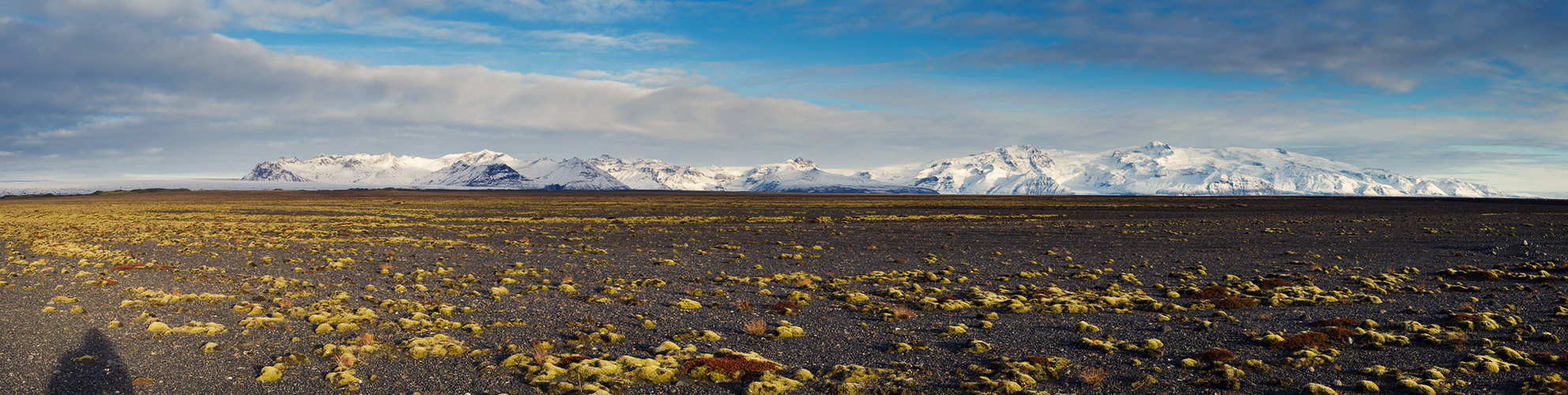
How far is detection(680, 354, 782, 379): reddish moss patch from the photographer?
10922 mm

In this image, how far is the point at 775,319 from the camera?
52.0 feet

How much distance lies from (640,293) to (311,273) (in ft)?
37.7

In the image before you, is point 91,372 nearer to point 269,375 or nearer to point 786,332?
point 269,375

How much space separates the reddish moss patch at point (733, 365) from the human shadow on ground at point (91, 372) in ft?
24.5

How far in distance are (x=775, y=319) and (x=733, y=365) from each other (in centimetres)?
483

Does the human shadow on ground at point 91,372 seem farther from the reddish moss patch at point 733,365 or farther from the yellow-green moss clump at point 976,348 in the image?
the yellow-green moss clump at point 976,348

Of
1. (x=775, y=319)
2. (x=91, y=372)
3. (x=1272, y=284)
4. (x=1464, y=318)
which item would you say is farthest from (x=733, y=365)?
(x=1272, y=284)

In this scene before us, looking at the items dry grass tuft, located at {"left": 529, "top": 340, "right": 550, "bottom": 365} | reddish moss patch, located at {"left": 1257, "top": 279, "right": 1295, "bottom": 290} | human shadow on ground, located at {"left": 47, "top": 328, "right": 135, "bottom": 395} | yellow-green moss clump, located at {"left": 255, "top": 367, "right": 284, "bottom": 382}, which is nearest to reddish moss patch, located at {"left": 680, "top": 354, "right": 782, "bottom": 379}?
dry grass tuft, located at {"left": 529, "top": 340, "right": 550, "bottom": 365}

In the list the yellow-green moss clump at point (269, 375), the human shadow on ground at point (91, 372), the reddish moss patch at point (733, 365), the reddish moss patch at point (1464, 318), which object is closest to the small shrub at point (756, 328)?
the reddish moss patch at point (733, 365)

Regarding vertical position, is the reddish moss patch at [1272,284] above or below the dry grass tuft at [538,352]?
above

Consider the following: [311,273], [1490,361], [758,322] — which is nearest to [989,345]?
[758,322]

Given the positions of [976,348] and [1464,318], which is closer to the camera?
[976,348]

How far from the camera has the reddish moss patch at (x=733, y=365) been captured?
10922 millimetres

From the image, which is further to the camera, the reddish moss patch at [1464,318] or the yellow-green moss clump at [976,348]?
the reddish moss patch at [1464,318]
